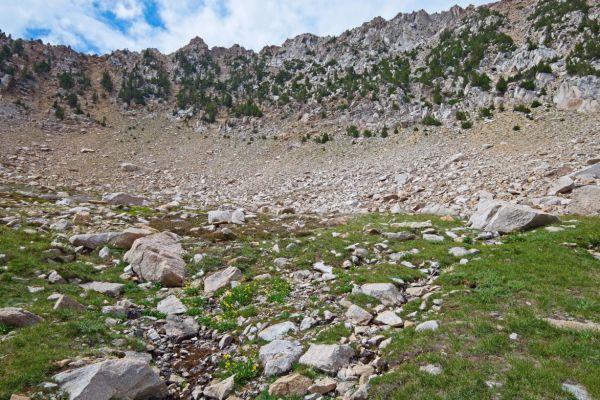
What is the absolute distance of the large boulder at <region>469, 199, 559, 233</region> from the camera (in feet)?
52.0

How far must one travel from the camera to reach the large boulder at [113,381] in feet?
22.3

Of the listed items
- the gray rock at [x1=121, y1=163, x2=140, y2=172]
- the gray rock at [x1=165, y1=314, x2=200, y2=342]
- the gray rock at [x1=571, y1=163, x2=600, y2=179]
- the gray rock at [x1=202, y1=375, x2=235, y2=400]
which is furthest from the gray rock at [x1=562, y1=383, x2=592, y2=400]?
the gray rock at [x1=121, y1=163, x2=140, y2=172]

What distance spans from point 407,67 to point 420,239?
46649mm

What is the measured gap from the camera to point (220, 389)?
7.62 metres

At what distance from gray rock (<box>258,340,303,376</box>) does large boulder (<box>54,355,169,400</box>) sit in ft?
7.23

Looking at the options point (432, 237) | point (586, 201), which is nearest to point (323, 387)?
point (432, 237)

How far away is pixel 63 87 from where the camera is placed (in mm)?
62625

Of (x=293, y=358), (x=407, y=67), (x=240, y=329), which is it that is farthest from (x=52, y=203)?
(x=407, y=67)

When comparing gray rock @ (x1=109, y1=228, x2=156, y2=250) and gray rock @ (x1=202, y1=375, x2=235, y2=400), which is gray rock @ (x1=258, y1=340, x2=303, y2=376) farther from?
gray rock @ (x1=109, y1=228, x2=156, y2=250)

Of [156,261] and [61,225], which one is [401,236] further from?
[61,225]

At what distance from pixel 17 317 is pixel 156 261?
4.98 m

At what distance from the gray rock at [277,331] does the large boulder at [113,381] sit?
2.65 meters

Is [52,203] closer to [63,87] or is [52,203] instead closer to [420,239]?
[420,239]

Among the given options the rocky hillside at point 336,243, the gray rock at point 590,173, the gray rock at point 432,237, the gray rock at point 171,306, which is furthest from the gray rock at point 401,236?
the gray rock at point 590,173
